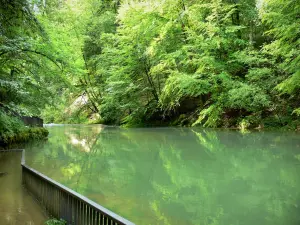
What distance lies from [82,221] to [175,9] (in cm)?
1926

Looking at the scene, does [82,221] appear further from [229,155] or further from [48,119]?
[48,119]

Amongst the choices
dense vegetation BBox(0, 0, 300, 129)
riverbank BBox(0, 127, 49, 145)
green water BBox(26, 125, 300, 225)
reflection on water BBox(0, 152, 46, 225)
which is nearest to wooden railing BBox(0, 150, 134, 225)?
reflection on water BBox(0, 152, 46, 225)

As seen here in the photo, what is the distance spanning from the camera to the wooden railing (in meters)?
3.05

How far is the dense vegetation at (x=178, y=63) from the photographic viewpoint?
1071 cm

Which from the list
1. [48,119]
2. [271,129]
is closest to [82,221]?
[271,129]

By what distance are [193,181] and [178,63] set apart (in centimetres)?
1548

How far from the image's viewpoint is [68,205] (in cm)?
387

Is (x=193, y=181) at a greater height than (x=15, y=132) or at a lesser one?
lesser

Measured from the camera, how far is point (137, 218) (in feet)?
13.6

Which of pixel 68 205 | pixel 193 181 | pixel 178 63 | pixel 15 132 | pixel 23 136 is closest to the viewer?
pixel 68 205

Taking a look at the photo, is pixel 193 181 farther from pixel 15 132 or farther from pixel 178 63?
pixel 178 63

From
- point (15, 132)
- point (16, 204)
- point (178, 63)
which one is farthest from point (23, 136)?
point (178, 63)

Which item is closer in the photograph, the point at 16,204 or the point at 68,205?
the point at 68,205

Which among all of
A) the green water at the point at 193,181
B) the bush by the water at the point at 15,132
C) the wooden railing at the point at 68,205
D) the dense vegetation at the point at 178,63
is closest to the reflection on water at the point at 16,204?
the wooden railing at the point at 68,205
